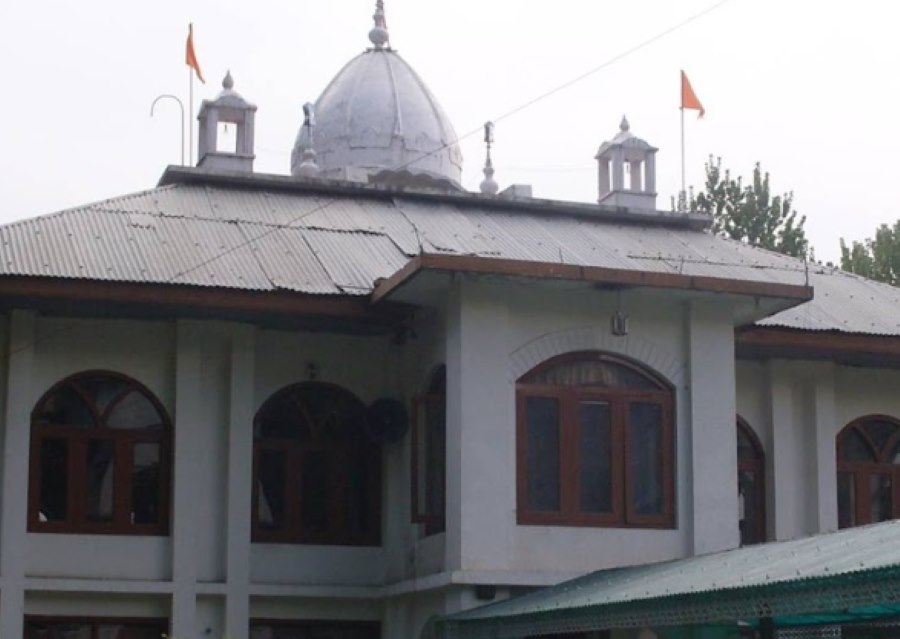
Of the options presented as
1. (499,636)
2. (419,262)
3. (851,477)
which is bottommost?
(499,636)

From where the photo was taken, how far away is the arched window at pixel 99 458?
19.6 metres

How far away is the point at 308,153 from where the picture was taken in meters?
26.5

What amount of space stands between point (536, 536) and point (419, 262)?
9.84 ft

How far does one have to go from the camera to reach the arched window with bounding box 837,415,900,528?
21984 mm

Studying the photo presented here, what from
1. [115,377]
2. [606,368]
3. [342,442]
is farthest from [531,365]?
[115,377]

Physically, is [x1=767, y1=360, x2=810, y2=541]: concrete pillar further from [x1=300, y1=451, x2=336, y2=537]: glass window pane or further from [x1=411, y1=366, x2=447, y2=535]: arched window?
[x1=300, y1=451, x2=336, y2=537]: glass window pane

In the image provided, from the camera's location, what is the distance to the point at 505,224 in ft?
75.7

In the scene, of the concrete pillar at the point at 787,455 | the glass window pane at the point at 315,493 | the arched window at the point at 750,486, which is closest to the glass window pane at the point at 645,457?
the arched window at the point at 750,486

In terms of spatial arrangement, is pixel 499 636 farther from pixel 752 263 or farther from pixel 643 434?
pixel 752 263

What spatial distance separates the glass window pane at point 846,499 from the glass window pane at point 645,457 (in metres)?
3.95

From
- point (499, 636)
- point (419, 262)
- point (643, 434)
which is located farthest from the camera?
point (643, 434)

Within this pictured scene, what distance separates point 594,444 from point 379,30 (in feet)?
41.3

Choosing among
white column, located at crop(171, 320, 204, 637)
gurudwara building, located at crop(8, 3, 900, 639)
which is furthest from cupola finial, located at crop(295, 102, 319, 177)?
white column, located at crop(171, 320, 204, 637)

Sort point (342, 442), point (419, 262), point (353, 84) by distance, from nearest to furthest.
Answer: point (419, 262), point (342, 442), point (353, 84)
